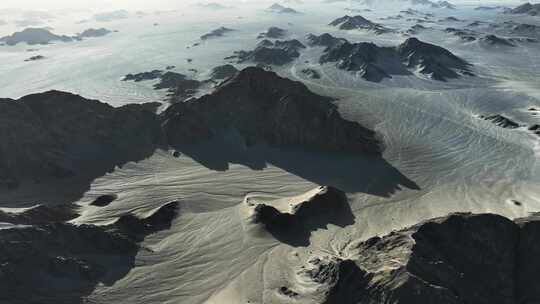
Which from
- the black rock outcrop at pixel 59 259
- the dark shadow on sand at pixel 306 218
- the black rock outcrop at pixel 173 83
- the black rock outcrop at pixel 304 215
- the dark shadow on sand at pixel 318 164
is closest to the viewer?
the black rock outcrop at pixel 59 259

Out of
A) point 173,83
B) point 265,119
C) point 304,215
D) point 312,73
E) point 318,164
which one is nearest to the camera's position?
point 304,215

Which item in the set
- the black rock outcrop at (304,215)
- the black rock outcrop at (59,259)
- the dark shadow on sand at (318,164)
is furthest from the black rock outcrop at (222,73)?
the black rock outcrop at (59,259)

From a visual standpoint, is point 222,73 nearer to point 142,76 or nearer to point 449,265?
point 142,76

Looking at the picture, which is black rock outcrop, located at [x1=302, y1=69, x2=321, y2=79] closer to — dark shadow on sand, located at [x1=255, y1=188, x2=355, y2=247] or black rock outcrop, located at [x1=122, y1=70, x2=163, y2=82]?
black rock outcrop, located at [x1=122, y1=70, x2=163, y2=82]

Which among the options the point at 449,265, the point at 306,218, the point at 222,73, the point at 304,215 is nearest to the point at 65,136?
the point at 304,215

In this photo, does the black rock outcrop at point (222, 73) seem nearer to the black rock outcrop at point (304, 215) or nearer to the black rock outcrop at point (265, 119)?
the black rock outcrop at point (265, 119)

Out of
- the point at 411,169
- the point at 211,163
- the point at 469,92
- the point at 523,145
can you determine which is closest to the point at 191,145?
the point at 211,163

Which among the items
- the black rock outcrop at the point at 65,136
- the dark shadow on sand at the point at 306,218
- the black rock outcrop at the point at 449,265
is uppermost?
the black rock outcrop at the point at 65,136

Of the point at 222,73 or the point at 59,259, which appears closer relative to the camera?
the point at 59,259

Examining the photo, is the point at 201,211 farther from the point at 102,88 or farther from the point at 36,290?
the point at 102,88
